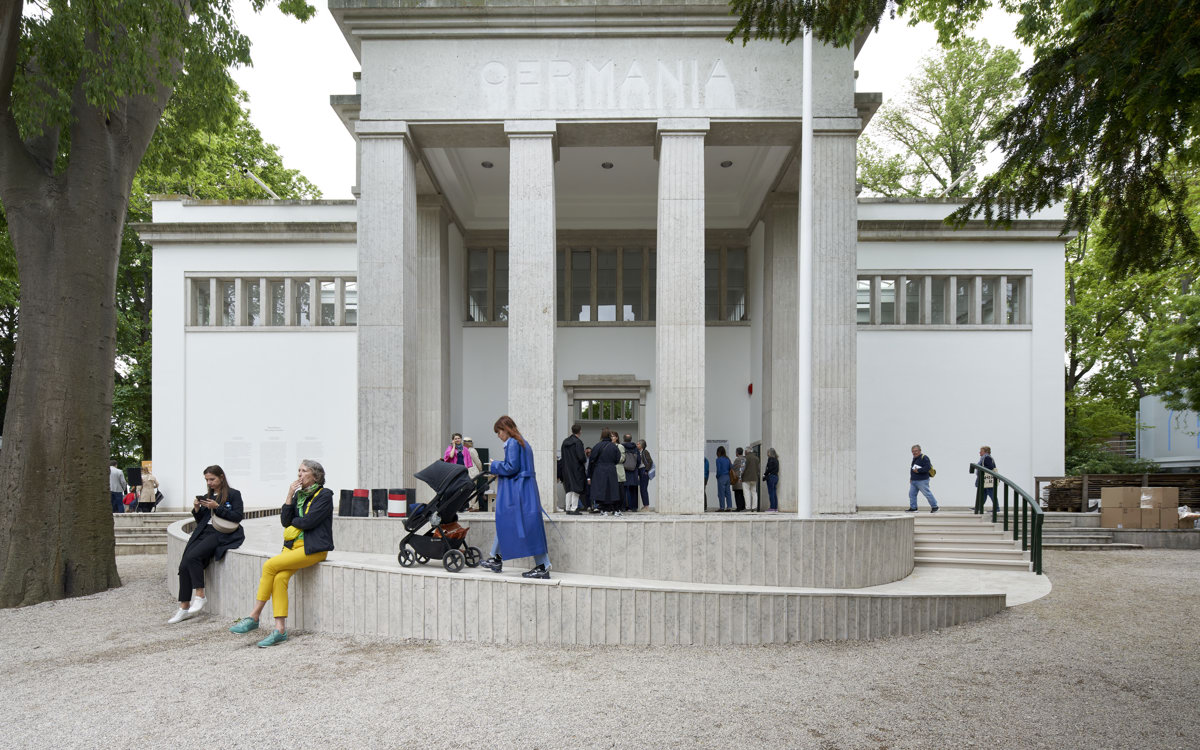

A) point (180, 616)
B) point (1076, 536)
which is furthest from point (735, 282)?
point (180, 616)

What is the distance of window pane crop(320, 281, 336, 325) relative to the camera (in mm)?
21500

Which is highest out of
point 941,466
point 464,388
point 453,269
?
point 453,269

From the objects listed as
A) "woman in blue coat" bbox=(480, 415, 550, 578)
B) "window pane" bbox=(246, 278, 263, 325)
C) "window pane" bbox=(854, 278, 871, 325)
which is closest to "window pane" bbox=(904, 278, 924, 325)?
"window pane" bbox=(854, 278, 871, 325)

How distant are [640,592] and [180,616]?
15.3 feet

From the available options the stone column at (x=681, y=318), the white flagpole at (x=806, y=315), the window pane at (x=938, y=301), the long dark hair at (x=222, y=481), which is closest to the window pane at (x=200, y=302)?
the stone column at (x=681, y=318)

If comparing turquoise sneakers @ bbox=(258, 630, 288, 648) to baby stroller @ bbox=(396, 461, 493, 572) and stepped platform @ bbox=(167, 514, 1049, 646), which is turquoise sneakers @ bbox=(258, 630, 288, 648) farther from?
baby stroller @ bbox=(396, 461, 493, 572)

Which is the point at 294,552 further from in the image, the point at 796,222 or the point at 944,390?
the point at 944,390

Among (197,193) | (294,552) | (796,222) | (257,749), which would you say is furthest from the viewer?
(197,193)

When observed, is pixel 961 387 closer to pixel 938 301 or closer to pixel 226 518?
pixel 938 301

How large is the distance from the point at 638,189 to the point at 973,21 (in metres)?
10.4

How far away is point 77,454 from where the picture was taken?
10.6 metres

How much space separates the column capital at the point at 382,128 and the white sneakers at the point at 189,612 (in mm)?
8526

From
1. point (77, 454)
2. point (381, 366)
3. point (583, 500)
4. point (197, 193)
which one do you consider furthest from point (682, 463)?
point (197, 193)

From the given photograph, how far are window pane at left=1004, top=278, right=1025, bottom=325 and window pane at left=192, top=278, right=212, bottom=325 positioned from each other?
64.8 feet
